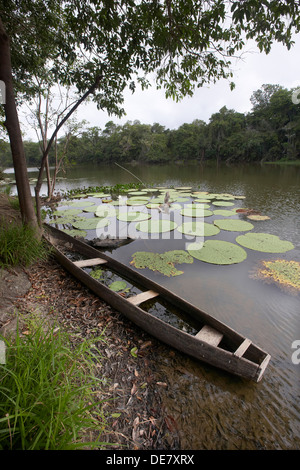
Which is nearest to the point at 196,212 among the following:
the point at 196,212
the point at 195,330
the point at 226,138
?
the point at 196,212

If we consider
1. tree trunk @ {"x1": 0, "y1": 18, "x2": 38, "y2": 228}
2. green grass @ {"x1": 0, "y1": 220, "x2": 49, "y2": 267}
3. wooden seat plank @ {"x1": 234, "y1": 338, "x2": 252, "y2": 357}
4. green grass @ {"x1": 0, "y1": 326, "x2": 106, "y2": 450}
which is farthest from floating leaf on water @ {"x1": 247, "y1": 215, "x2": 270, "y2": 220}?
green grass @ {"x1": 0, "y1": 326, "x2": 106, "y2": 450}

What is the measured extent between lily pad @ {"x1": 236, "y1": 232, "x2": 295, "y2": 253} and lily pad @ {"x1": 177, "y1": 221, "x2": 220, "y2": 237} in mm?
678

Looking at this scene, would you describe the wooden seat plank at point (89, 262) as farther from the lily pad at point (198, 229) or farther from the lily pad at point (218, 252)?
the lily pad at point (198, 229)

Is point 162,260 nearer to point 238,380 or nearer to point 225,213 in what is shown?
point 238,380

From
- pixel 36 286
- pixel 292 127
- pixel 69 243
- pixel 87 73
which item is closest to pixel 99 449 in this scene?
pixel 36 286

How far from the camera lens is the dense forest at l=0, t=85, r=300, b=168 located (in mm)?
28094

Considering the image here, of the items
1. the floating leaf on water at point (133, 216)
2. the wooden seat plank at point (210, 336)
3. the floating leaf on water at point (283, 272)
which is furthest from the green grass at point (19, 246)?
the floating leaf on water at point (283, 272)

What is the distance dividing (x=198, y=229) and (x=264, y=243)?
1588mm

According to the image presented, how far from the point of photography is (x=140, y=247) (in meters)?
4.76

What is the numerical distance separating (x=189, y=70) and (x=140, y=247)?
3528 mm

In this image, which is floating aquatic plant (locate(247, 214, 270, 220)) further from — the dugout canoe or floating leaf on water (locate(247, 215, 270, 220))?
the dugout canoe

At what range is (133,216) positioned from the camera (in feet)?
21.8

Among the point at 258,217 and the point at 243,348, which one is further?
→ the point at 258,217

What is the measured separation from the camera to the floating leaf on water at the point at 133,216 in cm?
637
